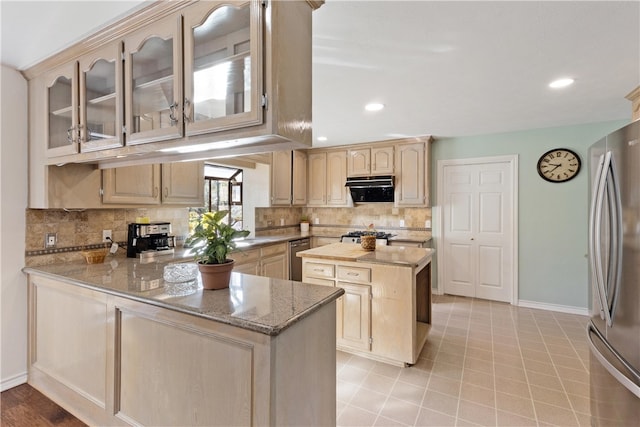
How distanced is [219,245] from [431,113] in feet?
9.12

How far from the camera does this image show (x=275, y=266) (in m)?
4.07

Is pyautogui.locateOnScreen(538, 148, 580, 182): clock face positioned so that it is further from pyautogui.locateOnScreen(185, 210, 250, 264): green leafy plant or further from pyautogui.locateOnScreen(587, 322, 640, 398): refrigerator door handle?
pyautogui.locateOnScreen(185, 210, 250, 264): green leafy plant

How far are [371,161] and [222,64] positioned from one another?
362cm

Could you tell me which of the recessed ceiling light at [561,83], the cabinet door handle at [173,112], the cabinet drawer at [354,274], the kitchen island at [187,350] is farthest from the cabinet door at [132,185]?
the recessed ceiling light at [561,83]

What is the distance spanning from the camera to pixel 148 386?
1.49 m

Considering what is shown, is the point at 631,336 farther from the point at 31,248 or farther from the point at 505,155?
the point at 31,248

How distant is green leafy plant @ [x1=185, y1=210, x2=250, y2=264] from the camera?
1473 millimetres

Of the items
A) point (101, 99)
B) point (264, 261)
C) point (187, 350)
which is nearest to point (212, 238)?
point (187, 350)

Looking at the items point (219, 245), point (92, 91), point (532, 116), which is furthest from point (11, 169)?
point (532, 116)

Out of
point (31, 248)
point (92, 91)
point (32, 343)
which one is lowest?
point (32, 343)

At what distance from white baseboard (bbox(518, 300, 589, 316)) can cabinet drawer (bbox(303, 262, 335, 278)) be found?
3.00 meters

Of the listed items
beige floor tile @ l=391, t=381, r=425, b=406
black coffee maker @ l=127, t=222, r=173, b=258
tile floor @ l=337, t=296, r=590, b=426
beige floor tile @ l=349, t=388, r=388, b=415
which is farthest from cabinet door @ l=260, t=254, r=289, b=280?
beige floor tile @ l=391, t=381, r=425, b=406

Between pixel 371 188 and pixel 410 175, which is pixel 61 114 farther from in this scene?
pixel 410 175

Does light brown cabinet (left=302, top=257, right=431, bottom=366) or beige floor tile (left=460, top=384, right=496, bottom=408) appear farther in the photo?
light brown cabinet (left=302, top=257, right=431, bottom=366)
